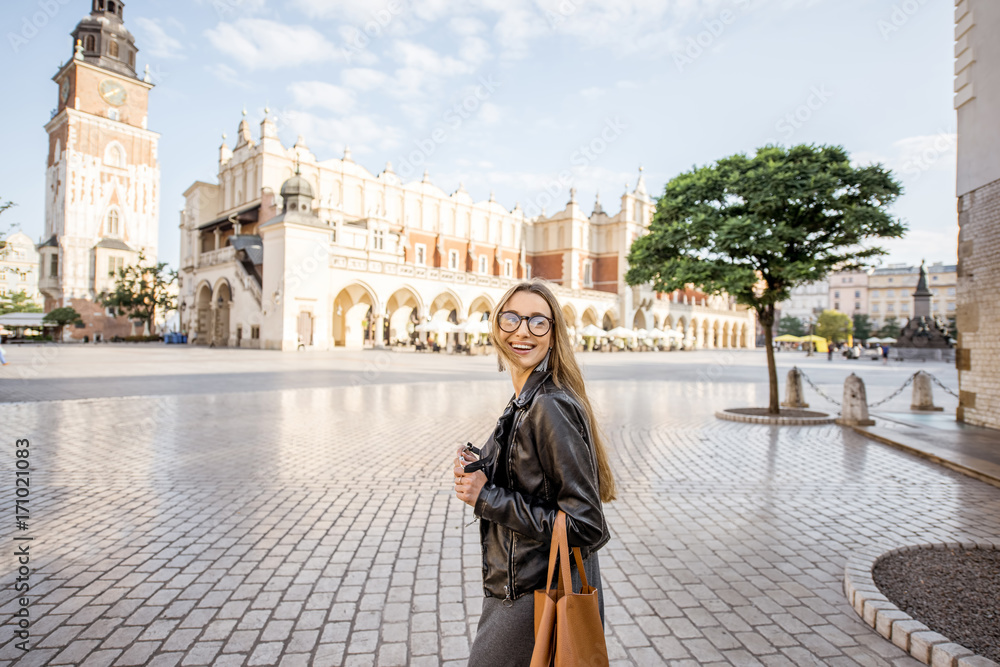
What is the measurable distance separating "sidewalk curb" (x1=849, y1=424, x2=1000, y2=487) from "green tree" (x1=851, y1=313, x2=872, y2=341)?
301 feet

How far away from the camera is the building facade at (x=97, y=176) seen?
A: 4700 cm

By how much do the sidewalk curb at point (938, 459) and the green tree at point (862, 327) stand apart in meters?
91.8

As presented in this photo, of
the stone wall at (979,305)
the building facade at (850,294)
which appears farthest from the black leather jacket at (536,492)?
the building facade at (850,294)

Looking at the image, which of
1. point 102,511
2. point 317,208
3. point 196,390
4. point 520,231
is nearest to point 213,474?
point 102,511

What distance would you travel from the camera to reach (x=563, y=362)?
1.75m

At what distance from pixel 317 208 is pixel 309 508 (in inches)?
1473

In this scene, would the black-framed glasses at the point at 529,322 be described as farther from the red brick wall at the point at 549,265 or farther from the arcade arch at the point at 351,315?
the red brick wall at the point at 549,265

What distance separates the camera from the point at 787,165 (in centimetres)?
907

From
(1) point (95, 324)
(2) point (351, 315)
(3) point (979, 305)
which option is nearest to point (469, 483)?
(3) point (979, 305)

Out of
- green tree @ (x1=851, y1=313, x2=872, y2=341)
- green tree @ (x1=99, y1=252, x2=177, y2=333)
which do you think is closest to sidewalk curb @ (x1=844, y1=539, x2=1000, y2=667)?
green tree @ (x1=99, y1=252, x2=177, y2=333)

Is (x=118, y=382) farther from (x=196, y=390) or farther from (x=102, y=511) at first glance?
(x=102, y=511)

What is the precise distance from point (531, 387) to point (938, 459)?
741 cm

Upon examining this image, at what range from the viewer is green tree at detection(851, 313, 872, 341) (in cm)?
8544

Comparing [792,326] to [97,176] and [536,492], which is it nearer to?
[97,176]
